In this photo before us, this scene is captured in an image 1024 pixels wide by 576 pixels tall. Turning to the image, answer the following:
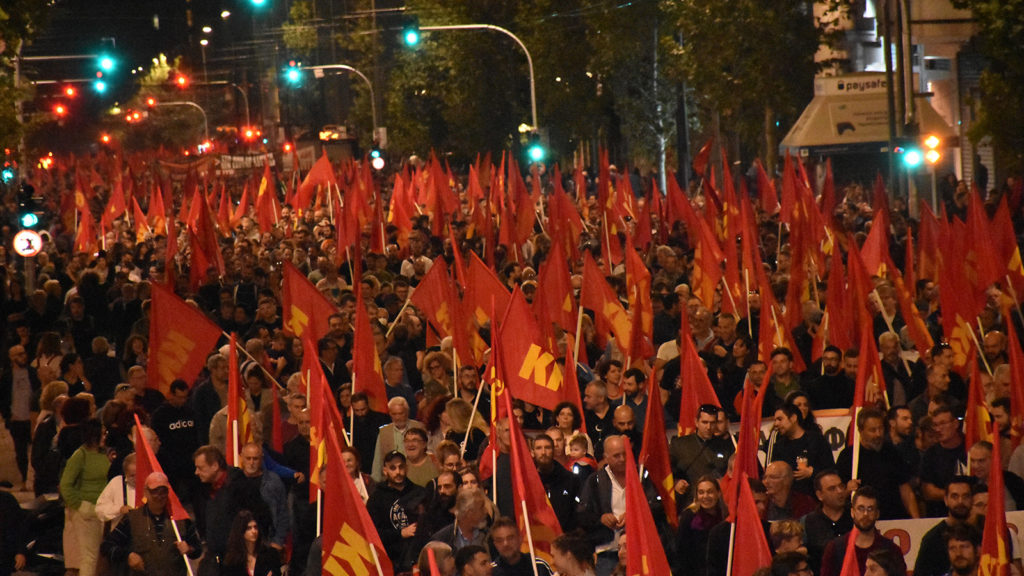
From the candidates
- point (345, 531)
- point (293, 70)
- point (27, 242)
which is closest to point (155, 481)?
point (345, 531)

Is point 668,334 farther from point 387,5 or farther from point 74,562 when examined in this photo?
point 387,5

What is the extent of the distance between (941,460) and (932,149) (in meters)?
18.7

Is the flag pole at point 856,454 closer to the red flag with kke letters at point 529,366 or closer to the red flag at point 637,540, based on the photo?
the red flag at point 637,540

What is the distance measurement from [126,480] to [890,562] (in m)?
4.88

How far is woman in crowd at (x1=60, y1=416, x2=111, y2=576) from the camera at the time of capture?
11383 millimetres

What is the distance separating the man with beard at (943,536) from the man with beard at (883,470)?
129 cm

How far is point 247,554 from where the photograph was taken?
987cm

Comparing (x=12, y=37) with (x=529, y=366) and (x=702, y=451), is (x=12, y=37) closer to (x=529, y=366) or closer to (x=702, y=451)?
(x=529, y=366)

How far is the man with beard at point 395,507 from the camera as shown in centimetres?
1020

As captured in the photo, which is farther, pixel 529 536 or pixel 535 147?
pixel 535 147

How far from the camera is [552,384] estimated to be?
501 inches

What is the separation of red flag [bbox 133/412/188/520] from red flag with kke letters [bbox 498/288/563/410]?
3.05 metres

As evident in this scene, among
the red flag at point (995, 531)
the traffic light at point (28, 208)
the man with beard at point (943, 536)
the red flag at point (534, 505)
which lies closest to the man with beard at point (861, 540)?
the man with beard at point (943, 536)

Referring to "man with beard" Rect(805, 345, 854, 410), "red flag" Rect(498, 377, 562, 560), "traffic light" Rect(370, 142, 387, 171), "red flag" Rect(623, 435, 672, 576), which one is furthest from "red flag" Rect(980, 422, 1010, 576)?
"traffic light" Rect(370, 142, 387, 171)
